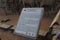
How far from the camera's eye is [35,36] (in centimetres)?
166

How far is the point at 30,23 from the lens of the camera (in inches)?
69.7

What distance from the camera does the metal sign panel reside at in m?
1.70

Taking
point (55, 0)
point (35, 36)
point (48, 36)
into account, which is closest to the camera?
point (35, 36)

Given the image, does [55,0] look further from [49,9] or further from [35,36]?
[35,36]

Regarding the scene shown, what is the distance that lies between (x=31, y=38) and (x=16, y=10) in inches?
92.7

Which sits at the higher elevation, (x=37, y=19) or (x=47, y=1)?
(x=37, y=19)

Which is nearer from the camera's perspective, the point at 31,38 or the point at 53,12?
the point at 31,38

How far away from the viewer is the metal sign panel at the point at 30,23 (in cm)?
170

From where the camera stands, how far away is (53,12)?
134 inches

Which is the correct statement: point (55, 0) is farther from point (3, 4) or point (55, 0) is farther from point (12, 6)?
point (3, 4)

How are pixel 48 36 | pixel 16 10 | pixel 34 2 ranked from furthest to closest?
1. pixel 16 10
2. pixel 34 2
3. pixel 48 36

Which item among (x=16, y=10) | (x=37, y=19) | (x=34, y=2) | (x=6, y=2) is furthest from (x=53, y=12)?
(x=37, y=19)

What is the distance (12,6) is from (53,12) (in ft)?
3.95

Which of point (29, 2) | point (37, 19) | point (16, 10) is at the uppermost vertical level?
point (37, 19)
